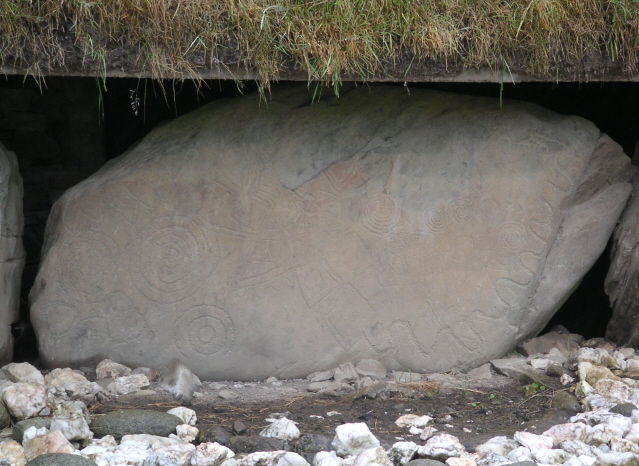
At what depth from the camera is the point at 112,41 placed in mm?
2879

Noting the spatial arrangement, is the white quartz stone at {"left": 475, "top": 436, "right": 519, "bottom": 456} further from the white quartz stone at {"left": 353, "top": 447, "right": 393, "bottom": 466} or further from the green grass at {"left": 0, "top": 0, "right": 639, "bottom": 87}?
the green grass at {"left": 0, "top": 0, "right": 639, "bottom": 87}

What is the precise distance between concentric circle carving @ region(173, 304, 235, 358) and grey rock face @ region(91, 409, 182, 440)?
0.67 m

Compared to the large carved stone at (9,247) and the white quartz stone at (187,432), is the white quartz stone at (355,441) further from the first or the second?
the large carved stone at (9,247)

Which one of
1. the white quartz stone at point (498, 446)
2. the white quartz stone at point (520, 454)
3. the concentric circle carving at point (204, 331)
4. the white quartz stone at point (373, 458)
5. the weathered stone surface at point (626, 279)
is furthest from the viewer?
the weathered stone surface at point (626, 279)

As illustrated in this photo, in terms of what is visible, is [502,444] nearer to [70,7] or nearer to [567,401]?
[567,401]

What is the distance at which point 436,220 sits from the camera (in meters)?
3.46

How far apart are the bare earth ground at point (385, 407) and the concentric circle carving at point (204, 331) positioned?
16 centimetres

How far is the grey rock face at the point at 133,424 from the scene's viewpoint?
2.64m

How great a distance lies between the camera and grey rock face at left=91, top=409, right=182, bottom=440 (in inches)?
104

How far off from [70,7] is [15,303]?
4.63ft

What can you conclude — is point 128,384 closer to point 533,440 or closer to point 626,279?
point 533,440

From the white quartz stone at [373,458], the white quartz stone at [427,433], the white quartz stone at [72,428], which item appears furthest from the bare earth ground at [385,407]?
the white quartz stone at [72,428]

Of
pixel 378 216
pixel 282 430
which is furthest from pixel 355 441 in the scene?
pixel 378 216

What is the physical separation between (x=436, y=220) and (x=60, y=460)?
195 centimetres
